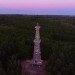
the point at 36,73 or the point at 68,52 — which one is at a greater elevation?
the point at 68,52

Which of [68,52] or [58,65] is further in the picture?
[68,52]

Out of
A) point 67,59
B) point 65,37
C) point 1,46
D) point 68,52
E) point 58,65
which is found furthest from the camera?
point 65,37

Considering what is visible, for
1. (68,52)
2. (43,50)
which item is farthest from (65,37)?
(68,52)

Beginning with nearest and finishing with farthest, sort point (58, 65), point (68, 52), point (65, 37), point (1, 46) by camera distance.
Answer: point (58, 65), point (68, 52), point (1, 46), point (65, 37)

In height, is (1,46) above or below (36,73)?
above

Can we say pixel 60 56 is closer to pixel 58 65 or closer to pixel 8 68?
pixel 58 65

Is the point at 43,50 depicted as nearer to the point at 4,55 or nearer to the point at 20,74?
the point at 4,55

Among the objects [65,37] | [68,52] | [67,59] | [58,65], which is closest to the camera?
[58,65]

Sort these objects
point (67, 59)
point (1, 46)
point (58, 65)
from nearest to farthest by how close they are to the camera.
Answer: point (58, 65), point (67, 59), point (1, 46)

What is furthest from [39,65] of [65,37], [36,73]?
[65,37]

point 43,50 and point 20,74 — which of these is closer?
point 20,74
